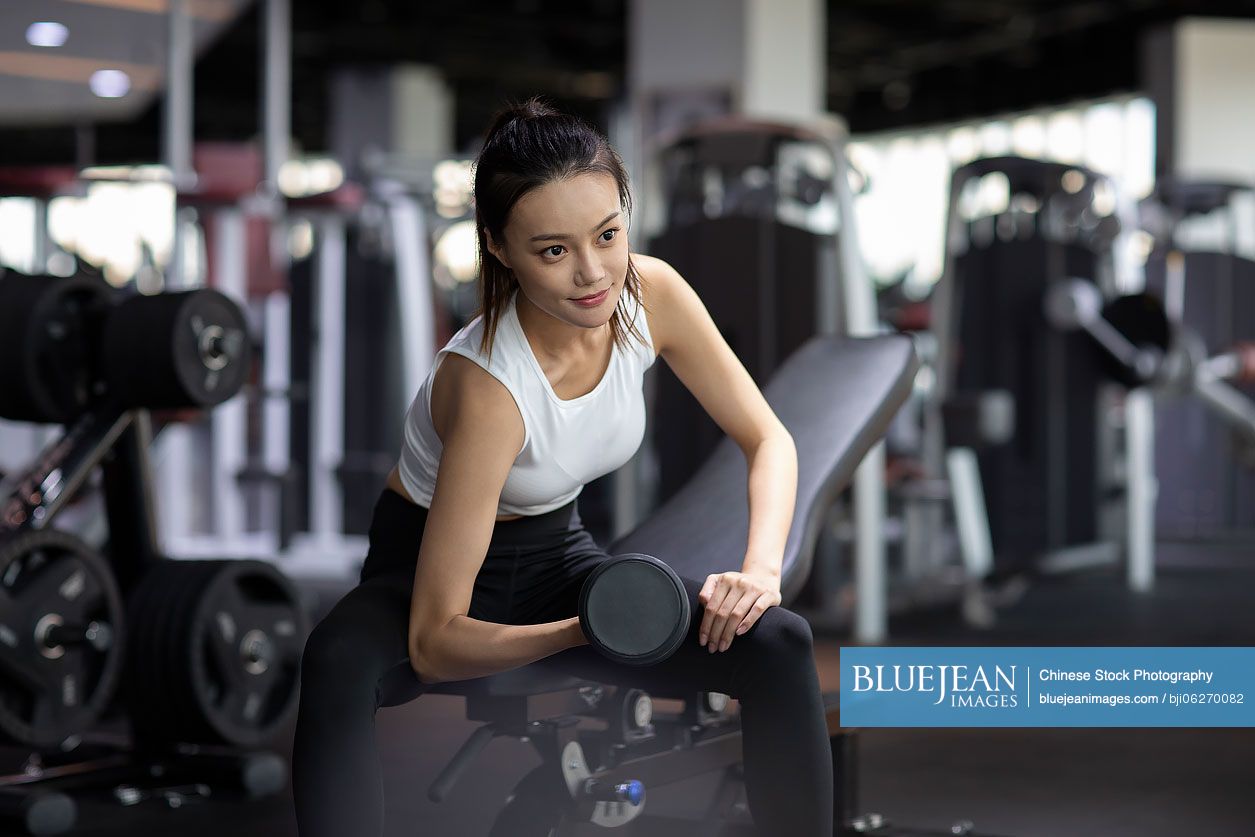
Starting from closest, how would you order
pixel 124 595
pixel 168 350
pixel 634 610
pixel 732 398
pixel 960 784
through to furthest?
1. pixel 634 610
2. pixel 732 398
3. pixel 168 350
4. pixel 960 784
5. pixel 124 595

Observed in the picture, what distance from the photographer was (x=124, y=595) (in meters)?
2.80

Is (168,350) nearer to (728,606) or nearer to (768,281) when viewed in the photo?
(728,606)

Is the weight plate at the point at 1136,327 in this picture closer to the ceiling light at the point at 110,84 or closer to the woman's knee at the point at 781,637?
the ceiling light at the point at 110,84

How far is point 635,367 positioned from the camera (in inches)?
65.8

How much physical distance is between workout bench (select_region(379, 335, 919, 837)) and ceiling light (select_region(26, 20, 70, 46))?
315 cm

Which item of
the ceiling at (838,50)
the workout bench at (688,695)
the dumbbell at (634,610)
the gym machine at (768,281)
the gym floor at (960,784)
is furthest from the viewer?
the ceiling at (838,50)

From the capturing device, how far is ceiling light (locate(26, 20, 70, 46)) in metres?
4.39

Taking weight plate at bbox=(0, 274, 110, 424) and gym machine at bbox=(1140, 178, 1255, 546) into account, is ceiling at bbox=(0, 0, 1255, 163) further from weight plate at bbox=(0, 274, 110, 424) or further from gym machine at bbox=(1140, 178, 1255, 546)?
weight plate at bbox=(0, 274, 110, 424)

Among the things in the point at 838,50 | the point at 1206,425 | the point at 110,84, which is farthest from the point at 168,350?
the point at 838,50

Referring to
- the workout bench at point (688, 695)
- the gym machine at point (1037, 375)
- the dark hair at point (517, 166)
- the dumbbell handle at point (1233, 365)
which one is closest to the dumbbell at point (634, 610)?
the workout bench at point (688, 695)

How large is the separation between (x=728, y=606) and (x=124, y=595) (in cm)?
170

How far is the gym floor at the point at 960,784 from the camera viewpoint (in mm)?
2340

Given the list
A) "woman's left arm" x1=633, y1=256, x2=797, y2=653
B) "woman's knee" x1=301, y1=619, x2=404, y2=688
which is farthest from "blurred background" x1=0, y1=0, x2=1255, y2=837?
"woman's knee" x1=301, y1=619, x2=404, y2=688

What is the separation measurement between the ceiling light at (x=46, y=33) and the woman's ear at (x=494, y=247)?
3.33 metres
